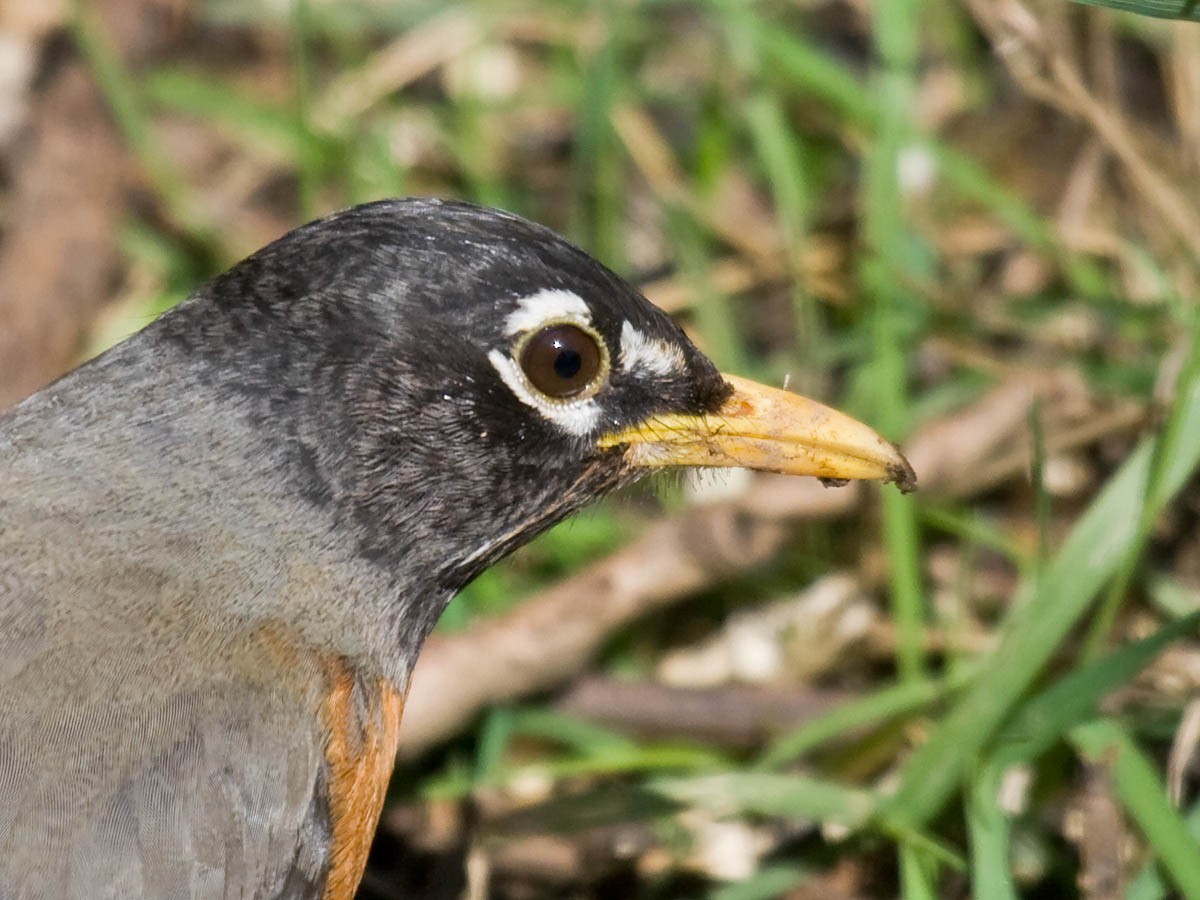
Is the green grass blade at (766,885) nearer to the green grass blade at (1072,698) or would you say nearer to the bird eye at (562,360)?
the green grass blade at (1072,698)

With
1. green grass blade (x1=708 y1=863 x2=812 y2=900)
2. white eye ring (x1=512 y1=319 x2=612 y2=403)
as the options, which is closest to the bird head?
white eye ring (x1=512 y1=319 x2=612 y2=403)

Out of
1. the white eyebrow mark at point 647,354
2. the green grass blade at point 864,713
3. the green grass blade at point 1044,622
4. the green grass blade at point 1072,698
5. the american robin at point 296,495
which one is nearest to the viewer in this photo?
the american robin at point 296,495

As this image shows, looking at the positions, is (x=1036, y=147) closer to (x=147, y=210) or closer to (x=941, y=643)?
(x=941, y=643)

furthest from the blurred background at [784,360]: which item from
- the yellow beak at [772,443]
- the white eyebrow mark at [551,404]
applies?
the white eyebrow mark at [551,404]

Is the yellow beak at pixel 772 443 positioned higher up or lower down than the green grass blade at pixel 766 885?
higher up

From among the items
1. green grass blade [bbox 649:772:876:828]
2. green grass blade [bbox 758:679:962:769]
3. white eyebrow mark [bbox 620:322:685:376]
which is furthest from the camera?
green grass blade [bbox 758:679:962:769]

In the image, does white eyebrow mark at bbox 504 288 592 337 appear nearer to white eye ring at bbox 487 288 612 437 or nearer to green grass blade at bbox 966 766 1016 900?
white eye ring at bbox 487 288 612 437

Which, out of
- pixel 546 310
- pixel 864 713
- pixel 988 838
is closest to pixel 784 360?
pixel 864 713
